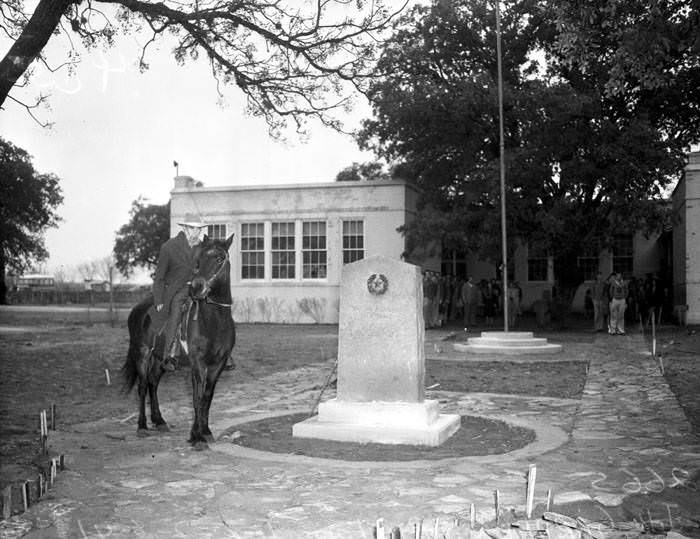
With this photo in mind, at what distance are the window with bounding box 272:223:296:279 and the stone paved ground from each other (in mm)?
21781

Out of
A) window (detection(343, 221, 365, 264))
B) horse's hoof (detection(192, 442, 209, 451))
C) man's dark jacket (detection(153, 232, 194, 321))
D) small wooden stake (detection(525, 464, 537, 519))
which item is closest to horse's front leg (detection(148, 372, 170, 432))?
man's dark jacket (detection(153, 232, 194, 321))

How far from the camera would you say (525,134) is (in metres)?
23.2

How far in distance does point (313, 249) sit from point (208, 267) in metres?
23.2

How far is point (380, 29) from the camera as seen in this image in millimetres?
11648

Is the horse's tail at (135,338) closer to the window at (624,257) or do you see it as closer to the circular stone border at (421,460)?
the circular stone border at (421,460)

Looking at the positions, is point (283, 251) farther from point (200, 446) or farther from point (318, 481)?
point (318, 481)

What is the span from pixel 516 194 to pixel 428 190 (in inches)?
156

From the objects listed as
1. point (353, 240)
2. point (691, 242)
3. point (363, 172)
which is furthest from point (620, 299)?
point (363, 172)

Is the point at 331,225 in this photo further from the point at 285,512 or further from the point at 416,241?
the point at 285,512

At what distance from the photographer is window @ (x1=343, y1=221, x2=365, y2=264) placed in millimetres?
30220

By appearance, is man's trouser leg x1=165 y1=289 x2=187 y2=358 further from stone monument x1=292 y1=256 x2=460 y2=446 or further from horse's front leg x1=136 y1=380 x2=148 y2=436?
stone monument x1=292 y1=256 x2=460 y2=446

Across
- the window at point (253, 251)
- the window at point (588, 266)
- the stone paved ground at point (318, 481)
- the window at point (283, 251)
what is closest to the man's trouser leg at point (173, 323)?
the stone paved ground at point (318, 481)

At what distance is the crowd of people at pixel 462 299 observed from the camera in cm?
2731

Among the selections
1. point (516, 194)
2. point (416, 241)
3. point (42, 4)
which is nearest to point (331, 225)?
point (416, 241)
